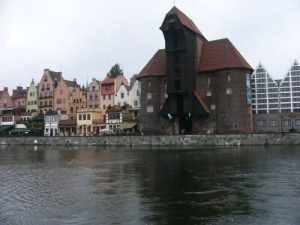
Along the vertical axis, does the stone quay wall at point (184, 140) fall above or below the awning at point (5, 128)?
below

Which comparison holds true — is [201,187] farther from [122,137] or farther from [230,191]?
[122,137]

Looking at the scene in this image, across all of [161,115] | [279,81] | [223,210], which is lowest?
[223,210]

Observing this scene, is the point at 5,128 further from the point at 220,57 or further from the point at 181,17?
the point at 220,57

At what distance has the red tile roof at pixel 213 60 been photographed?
3093 inches

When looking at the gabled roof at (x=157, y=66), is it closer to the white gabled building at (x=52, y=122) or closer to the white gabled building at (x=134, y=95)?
the white gabled building at (x=134, y=95)

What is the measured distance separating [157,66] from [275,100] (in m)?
24.8

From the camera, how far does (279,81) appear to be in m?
81.4

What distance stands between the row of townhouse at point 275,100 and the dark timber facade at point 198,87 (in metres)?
3.55

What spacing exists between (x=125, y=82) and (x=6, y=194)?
264 feet

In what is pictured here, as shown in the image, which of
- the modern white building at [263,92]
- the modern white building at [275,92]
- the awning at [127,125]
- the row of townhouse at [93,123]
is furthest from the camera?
the row of townhouse at [93,123]

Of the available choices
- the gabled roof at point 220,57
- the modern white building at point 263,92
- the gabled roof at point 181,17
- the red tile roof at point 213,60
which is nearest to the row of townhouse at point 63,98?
the red tile roof at point 213,60

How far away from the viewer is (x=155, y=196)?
877 inches

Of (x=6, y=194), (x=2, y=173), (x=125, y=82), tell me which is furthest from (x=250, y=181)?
(x=125, y=82)

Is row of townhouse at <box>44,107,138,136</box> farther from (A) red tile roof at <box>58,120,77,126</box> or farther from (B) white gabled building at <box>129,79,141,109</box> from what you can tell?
(B) white gabled building at <box>129,79,141,109</box>
